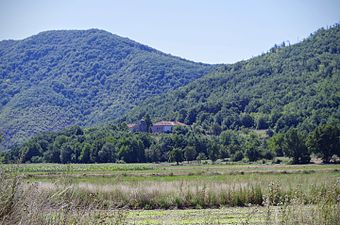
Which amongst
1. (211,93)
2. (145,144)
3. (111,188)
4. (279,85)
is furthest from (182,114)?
(111,188)

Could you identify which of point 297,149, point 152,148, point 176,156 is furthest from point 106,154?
point 297,149

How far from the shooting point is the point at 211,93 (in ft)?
597

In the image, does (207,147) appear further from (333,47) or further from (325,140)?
(333,47)

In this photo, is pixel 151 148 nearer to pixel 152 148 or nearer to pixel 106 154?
pixel 152 148

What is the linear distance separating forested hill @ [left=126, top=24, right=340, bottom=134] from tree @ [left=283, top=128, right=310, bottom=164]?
3768cm

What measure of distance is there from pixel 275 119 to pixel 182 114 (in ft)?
136

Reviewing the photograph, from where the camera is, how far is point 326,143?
73.9 metres

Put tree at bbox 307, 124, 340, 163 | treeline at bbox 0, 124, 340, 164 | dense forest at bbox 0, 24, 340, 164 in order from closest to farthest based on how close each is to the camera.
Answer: tree at bbox 307, 124, 340, 163, treeline at bbox 0, 124, 340, 164, dense forest at bbox 0, 24, 340, 164

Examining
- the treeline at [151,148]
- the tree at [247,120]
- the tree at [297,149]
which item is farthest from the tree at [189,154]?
the tree at [247,120]

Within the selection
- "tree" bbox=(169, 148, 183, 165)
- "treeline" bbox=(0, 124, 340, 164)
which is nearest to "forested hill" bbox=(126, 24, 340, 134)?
"treeline" bbox=(0, 124, 340, 164)

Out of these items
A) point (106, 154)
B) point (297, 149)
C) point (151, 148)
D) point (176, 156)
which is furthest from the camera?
point (151, 148)

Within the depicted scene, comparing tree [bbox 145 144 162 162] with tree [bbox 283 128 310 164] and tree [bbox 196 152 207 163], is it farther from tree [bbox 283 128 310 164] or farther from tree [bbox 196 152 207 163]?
tree [bbox 283 128 310 164]

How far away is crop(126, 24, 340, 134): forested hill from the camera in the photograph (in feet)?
432

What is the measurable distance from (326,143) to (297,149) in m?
4.82
